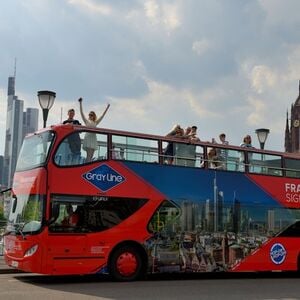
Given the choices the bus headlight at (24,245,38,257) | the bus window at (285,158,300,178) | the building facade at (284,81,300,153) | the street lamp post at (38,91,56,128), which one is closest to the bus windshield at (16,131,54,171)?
the bus headlight at (24,245,38,257)

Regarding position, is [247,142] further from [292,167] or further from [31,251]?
[31,251]

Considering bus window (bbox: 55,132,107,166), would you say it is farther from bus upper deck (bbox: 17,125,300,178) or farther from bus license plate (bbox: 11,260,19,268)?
bus license plate (bbox: 11,260,19,268)

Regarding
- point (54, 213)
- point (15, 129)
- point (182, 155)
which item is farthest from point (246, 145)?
point (15, 129)

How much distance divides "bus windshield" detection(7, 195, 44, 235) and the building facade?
8019 cm

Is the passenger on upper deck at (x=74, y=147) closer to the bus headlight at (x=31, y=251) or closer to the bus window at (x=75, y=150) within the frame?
the bus window at (x=75, y=150)

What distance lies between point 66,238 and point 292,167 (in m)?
9.23

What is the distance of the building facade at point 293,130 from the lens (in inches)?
3740

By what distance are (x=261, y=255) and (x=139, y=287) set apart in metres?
5.96

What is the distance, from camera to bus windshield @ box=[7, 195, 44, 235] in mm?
15078

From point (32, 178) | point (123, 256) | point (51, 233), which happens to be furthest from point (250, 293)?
point (32, 178)

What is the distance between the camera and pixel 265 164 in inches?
786

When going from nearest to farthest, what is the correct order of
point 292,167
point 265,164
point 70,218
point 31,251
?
point 31,251 → point 70,218 → point 265,164 → point 292,167

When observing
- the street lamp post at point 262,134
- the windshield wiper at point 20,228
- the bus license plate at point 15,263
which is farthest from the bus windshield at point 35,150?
the street lamp post at point 262,134

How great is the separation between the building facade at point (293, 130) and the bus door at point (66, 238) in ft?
262
